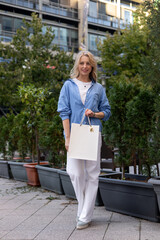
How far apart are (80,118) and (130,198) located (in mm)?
1363

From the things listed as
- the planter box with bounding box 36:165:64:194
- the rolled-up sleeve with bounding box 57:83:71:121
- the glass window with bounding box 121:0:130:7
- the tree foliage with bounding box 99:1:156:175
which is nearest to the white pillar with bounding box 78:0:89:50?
the glass window with bounding box 121:0:130:7

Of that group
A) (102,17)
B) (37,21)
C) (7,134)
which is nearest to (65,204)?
(7,134)

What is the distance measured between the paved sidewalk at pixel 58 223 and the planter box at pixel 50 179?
0.96 ft

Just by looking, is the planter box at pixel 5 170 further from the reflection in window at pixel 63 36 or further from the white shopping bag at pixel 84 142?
the reflection in window at pixel 63 36

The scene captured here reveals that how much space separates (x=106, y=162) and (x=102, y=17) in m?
37.6

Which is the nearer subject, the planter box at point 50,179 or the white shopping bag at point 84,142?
the white shopping bag at point 84,142

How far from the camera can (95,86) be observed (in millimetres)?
4492

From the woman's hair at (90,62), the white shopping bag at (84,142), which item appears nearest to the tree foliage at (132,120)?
the woman's hair at (90,62)

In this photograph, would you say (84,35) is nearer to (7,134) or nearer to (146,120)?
(7,134)

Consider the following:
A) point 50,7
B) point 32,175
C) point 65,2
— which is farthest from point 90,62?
point 65,2

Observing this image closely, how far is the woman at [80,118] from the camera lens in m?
4.28

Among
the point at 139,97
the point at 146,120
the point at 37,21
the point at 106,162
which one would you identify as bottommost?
the point at 106,162

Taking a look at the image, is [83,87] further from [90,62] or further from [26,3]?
[26,3]

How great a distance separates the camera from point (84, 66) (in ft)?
14.4
